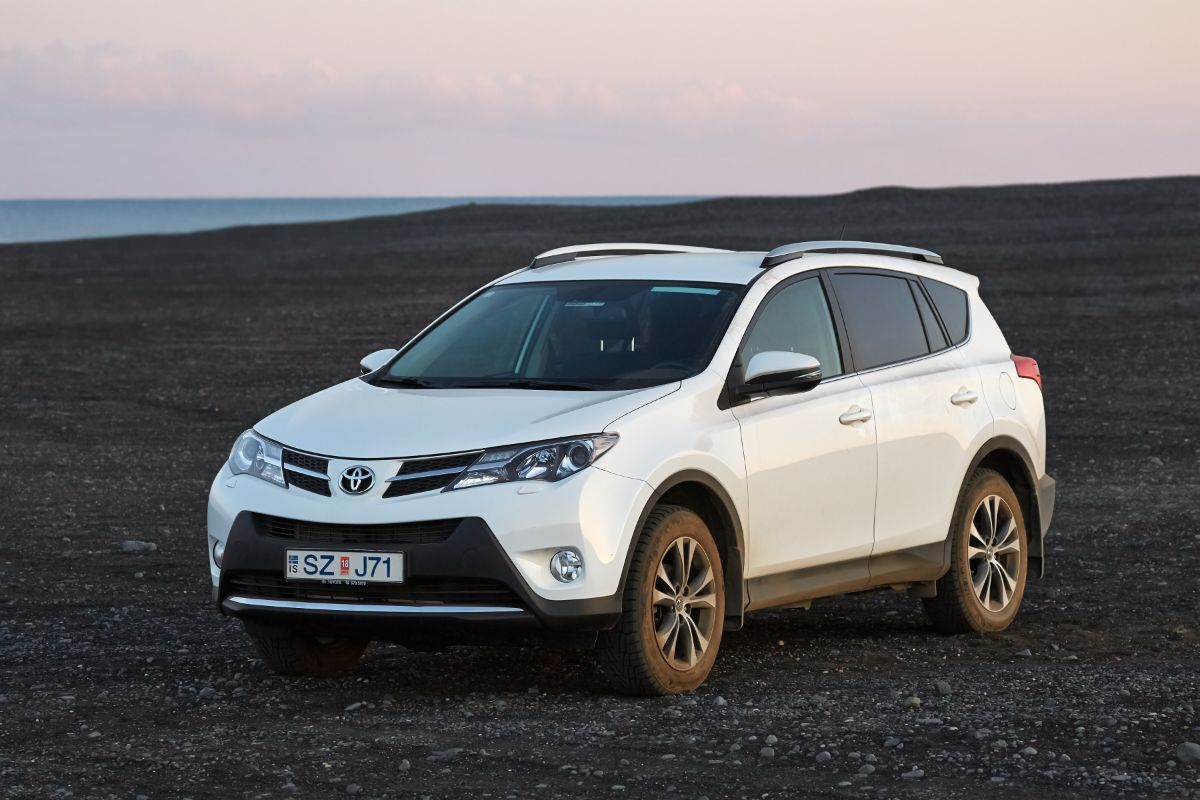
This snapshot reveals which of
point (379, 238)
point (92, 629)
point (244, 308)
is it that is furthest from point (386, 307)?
point (92, 629)

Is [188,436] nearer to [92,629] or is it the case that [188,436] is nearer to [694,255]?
[92,629]

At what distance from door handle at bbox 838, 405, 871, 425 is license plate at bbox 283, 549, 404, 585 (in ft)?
7.47

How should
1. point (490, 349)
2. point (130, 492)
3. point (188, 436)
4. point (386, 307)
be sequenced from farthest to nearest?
point (386, 307) < point (188, 436) < point (130, 492) < point (490, 349)

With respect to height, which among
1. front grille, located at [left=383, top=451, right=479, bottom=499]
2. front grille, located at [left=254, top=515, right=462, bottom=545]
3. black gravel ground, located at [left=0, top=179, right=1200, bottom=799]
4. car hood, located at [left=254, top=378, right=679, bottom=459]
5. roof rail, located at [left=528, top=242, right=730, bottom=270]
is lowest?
black gravel ground, located at [left=0, top=179, right=1200, bottom=799]

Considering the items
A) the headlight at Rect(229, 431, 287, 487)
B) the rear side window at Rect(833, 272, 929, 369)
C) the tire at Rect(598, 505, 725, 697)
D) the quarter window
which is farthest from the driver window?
the headlight at Rect(229, 431, 287, 487)

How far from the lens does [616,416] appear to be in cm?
714

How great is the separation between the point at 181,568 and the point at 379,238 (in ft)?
117

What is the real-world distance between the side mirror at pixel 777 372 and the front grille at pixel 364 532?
1.49 meters

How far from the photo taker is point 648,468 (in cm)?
714

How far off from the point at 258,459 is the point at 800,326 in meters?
2.53

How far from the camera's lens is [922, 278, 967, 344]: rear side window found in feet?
30.7

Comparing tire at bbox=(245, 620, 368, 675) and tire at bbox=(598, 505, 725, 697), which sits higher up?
tire at bbox=(598, 505, 725, 697)

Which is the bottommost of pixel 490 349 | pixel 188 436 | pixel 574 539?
pixel 188 436

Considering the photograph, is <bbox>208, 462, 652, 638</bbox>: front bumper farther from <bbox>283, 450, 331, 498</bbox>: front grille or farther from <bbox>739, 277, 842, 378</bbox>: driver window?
<bbox>739, 277, 842, 378</bbox>: driver window
